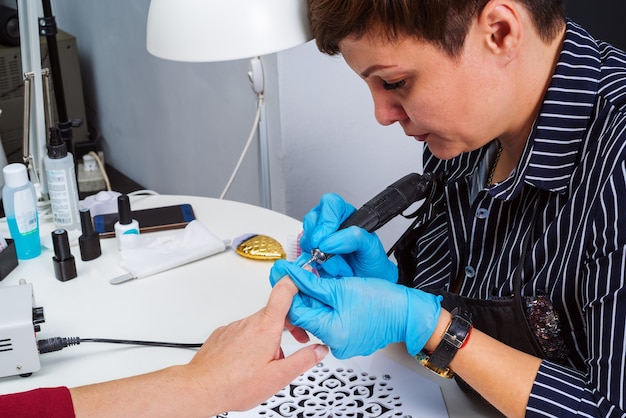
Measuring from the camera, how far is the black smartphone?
147cm

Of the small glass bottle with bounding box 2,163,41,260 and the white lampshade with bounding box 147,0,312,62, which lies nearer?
the white lampshade with bounding box 147,0,312,62

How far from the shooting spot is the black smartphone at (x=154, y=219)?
4.84 feet

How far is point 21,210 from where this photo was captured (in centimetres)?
134

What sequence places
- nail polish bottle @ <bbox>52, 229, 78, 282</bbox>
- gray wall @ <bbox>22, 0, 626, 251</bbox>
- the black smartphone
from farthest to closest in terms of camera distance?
gray wall @ <bbox>22, 0, 626, 251</bbox>
the black smartphone
nail polish bottle @ <bbox>52, 229, 78, 282</bbox>

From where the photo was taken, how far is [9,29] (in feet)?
4.87

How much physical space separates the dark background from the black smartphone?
35.1 inches

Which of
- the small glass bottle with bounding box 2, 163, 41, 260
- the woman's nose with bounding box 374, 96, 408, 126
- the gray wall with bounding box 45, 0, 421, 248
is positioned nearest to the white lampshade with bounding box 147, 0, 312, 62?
the woman's nose with bounding box 374, 96, 408, 126

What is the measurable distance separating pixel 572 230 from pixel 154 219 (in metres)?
0.89

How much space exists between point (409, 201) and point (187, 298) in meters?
0.43

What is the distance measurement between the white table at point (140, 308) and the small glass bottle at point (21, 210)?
0.03 m

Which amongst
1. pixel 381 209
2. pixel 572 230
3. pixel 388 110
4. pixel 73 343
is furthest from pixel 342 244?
pixel 73 343

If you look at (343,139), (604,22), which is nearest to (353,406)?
(604,22)

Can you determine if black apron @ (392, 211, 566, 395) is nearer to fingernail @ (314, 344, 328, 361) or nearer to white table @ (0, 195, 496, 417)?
white table @ (0, 195, 496, 417)

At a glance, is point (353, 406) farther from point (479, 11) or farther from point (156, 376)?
point (479, 11)
